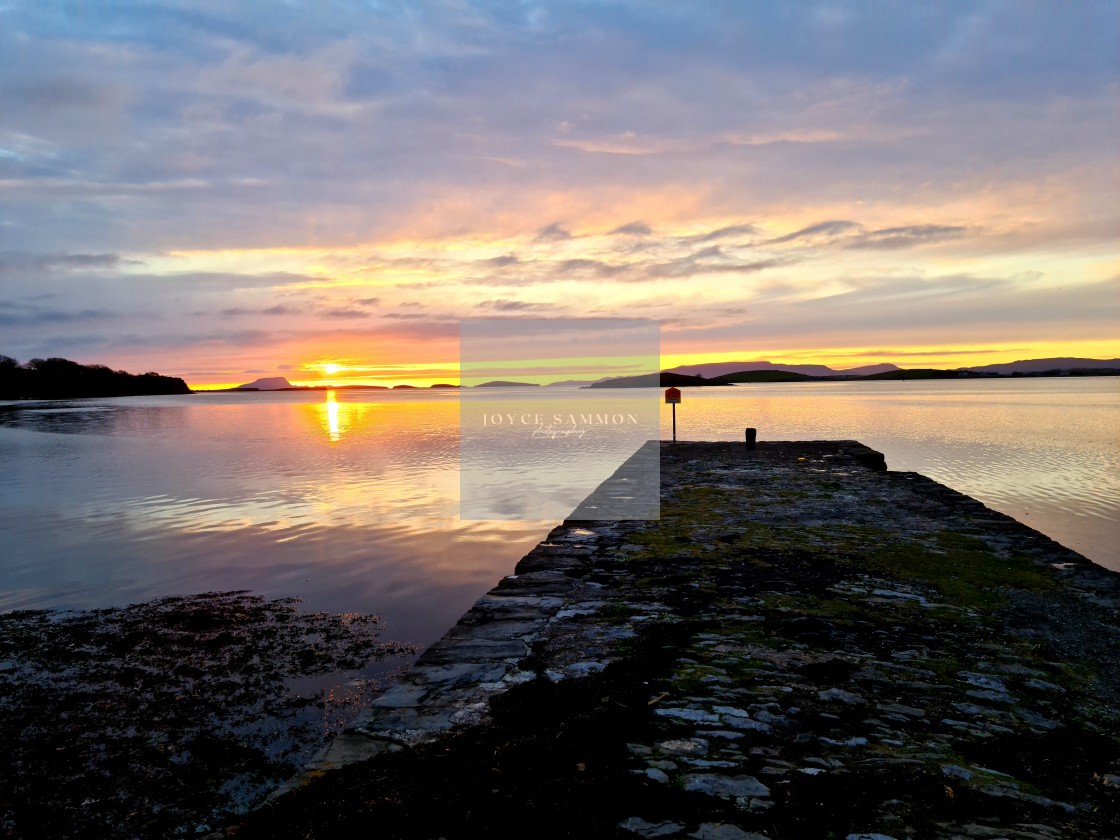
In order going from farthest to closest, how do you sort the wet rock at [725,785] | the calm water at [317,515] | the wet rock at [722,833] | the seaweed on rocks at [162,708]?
1. the calm water at [317,515]
2. the seaweed on rocks at [162,708]
3. the wet rock at [725,785]
4. the wet rock at [722,833]

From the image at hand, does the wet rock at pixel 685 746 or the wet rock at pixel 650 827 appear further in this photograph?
the wet rock at pixel 685 746

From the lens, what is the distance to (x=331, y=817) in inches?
135

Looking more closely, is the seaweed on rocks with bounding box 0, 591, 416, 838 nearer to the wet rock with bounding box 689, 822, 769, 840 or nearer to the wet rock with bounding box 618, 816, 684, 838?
the wet rock with bounding box 618, 816, 684, 838

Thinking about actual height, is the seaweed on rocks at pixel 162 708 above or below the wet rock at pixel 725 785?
below

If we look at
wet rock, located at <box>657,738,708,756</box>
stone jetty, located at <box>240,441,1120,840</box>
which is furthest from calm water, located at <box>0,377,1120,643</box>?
wet rock, located at <box>657,738,708,756</box>

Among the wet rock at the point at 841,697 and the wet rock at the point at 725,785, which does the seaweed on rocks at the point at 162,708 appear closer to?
the wet rock at the point at 725,785

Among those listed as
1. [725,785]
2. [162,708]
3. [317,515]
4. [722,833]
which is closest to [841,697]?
[725,785]

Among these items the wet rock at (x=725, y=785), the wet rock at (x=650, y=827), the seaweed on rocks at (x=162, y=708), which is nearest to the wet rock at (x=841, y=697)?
the wet rock at (x=725, y=785)

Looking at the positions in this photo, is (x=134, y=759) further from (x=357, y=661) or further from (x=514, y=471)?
(x=514, y=471)

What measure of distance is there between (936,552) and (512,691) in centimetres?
677

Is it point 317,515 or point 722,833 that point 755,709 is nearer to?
point 722,833

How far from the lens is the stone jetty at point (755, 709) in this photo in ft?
11.1

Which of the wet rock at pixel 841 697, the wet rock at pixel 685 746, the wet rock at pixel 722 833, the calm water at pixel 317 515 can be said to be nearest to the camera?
the wet rock at pixel 722 833

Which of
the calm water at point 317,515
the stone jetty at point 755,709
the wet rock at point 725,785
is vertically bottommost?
the calm water at point 317,515
